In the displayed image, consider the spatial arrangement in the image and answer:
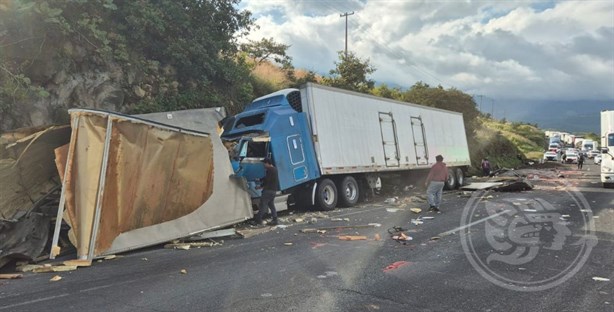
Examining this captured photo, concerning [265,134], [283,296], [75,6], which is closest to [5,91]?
[75,6]

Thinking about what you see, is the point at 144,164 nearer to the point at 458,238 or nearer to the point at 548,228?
the point at 458,238

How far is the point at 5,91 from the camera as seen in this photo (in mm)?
10422

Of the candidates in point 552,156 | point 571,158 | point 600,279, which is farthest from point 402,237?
point 571,158

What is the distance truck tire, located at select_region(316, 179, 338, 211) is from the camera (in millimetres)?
12688

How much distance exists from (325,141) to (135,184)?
6539mm

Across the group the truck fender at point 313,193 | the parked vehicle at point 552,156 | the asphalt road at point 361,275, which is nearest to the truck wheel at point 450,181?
the truck fender at point 313,193

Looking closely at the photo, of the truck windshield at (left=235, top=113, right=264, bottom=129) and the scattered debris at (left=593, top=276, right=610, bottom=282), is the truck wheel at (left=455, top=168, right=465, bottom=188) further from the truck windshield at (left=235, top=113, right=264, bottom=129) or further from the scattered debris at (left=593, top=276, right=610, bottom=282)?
the scattered debris at (left=593, top=276, right=610, bottom=282)

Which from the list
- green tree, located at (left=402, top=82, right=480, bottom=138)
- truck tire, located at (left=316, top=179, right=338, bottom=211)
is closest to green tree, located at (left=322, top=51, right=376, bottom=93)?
green tree, located at (left=402, top=82, right=480, bottom=138)

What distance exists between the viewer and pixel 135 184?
7488 mm

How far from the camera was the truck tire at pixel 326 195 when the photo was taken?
12.7 metres

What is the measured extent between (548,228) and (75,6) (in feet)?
42.0

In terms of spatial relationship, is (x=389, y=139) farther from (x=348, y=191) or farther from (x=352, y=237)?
(x=352, y=237)

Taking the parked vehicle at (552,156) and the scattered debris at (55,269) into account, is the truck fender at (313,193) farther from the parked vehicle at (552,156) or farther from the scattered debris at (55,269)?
the parked vehicle at (552,156)

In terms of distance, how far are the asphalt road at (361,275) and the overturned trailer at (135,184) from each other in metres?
0.51
